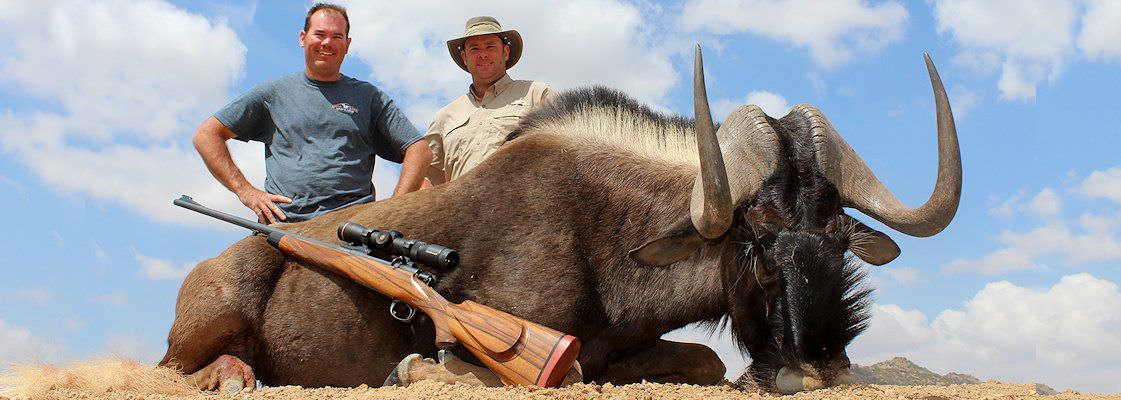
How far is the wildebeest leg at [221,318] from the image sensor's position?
6133 millimetres

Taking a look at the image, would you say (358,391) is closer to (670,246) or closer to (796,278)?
(670,246)

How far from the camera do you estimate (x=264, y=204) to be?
7406 millimetres

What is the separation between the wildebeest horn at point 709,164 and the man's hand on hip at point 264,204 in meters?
3.76

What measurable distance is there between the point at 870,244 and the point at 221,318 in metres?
4.29

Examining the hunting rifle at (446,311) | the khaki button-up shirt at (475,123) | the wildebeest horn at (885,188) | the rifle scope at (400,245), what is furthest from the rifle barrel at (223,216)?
the wildebeest horn at (885,188)

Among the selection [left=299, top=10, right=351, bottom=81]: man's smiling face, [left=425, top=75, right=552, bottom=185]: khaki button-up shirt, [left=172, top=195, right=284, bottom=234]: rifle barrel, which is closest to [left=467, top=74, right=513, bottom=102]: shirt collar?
[left=425, top=75, right=552, bottom=185]: khaki button-up shirt

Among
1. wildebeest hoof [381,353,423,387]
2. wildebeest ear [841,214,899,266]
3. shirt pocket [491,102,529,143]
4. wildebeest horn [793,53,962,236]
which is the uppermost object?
shirt pocket [491,102,529,143]

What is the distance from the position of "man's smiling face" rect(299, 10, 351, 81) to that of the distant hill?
6.15 meters

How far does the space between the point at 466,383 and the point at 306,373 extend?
57.7 inches

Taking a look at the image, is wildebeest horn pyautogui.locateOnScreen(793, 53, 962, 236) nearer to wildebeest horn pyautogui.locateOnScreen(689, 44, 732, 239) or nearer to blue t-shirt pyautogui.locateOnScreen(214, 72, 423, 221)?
wildebeest horn pyautogui.locateOnScreen(689, 44, 732, 239)

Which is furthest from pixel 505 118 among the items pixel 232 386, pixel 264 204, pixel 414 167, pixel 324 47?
pixel 232 386

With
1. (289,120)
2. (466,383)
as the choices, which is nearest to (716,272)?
(466,383)

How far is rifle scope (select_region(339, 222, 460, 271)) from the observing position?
5605 mm

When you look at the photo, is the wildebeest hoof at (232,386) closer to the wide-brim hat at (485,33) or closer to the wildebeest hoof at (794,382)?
the wildebeest hoof at (794,382)
